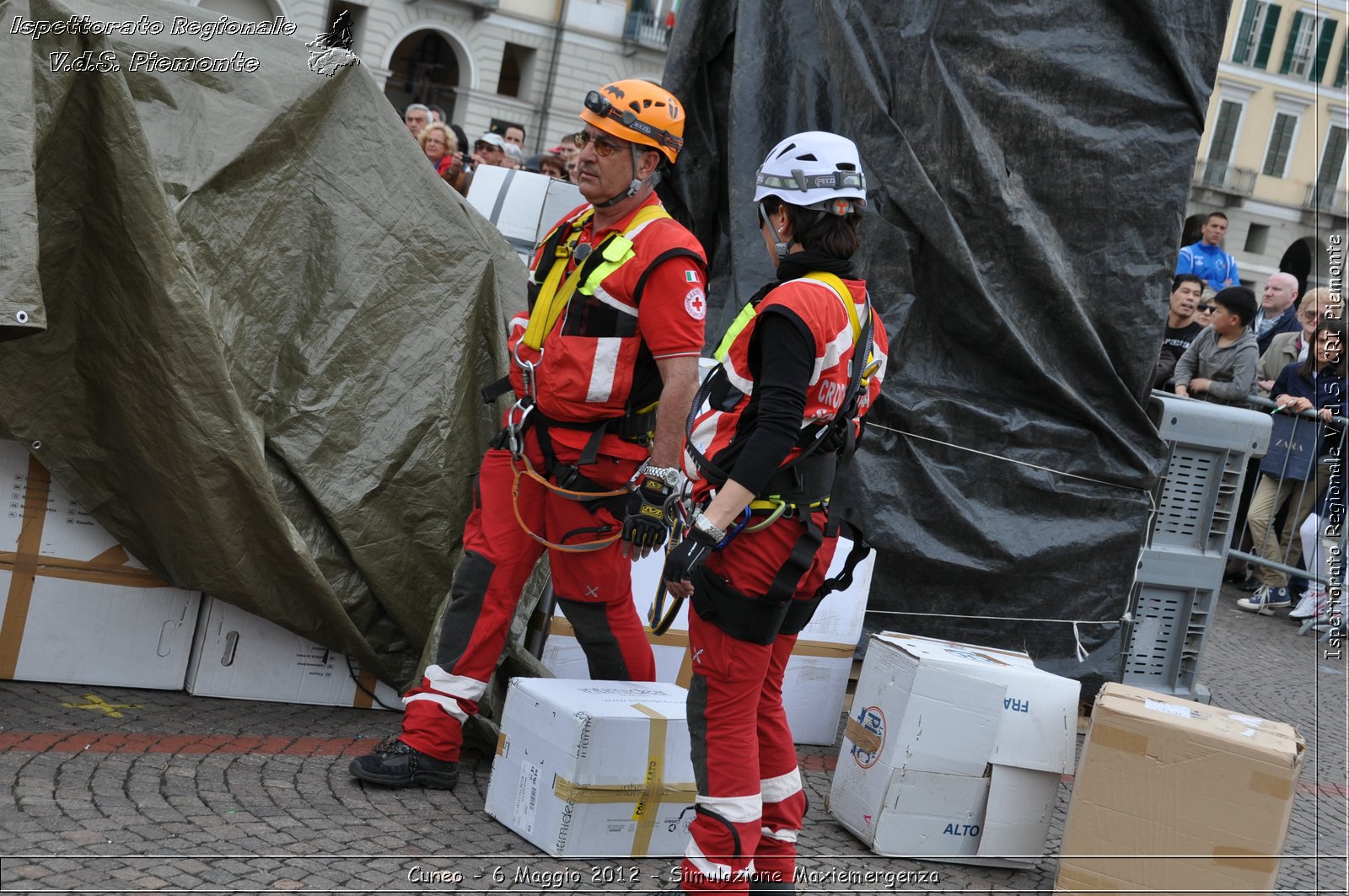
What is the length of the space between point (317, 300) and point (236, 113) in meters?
0.68

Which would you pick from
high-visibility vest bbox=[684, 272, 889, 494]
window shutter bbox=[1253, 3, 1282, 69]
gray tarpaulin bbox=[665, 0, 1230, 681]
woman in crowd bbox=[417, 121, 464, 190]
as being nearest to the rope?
gray tarpaulin bbox=[665, 0, 1230, 681]

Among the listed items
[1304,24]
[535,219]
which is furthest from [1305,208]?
[535,219]

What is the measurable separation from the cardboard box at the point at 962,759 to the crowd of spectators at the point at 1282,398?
5.18 m

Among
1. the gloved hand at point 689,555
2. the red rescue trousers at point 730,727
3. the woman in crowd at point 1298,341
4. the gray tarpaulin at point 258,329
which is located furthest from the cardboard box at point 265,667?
the woman in crowd at point 1298,341

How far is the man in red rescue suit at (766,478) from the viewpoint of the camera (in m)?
3.62

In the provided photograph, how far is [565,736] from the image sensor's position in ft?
13.5

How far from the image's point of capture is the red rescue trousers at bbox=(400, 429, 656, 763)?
443 cm

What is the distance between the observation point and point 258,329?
4.74 meters

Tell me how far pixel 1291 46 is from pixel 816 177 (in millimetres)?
44630

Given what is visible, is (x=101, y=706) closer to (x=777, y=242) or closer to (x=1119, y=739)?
(x=777, y=242)

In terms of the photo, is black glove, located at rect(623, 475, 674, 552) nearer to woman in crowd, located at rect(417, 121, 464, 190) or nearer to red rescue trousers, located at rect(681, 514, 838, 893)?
red rescue trousers, located at rect(681, 514, 838, 893)

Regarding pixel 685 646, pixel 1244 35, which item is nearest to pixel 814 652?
pixel 685 646

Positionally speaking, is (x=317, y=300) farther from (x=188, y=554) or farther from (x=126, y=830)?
(x=126, y=830)

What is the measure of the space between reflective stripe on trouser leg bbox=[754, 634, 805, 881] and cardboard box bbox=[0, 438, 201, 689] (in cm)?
223
